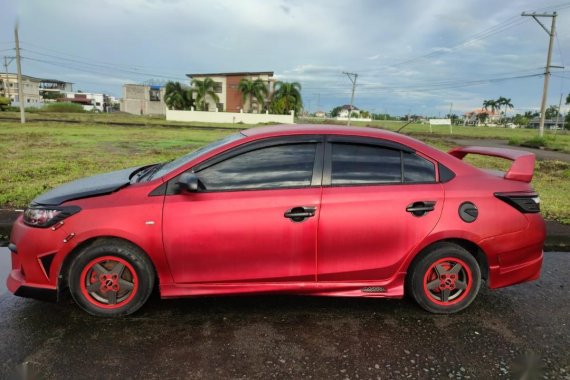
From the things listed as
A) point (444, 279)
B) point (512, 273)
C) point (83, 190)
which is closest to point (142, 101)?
point (83, 190)

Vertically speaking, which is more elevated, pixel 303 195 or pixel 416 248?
pixel 303 195

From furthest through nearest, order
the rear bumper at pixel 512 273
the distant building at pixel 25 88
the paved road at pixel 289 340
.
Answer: the distant building at pixel 25 88
the rear bumper at pixel 512 273
the paved road at pixel 289 340

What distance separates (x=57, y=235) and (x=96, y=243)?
28cm

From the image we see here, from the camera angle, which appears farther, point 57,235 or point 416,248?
point 416,248

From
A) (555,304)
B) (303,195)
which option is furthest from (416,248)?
(555,304)

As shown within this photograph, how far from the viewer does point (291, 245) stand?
3.39 m

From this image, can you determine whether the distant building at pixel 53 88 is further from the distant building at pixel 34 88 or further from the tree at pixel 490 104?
→ the tree at pixel 490 104

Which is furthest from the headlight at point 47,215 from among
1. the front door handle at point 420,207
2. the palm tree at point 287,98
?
the palm tree at point 287,98

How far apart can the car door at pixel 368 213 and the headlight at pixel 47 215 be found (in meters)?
1.91

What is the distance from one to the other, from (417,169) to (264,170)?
1.28 meters

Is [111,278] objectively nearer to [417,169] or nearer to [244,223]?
[244,223]

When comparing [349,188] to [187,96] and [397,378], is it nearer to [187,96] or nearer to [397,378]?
[397,378]

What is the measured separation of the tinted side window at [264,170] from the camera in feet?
11.4

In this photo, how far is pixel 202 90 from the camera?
66.1 meters
